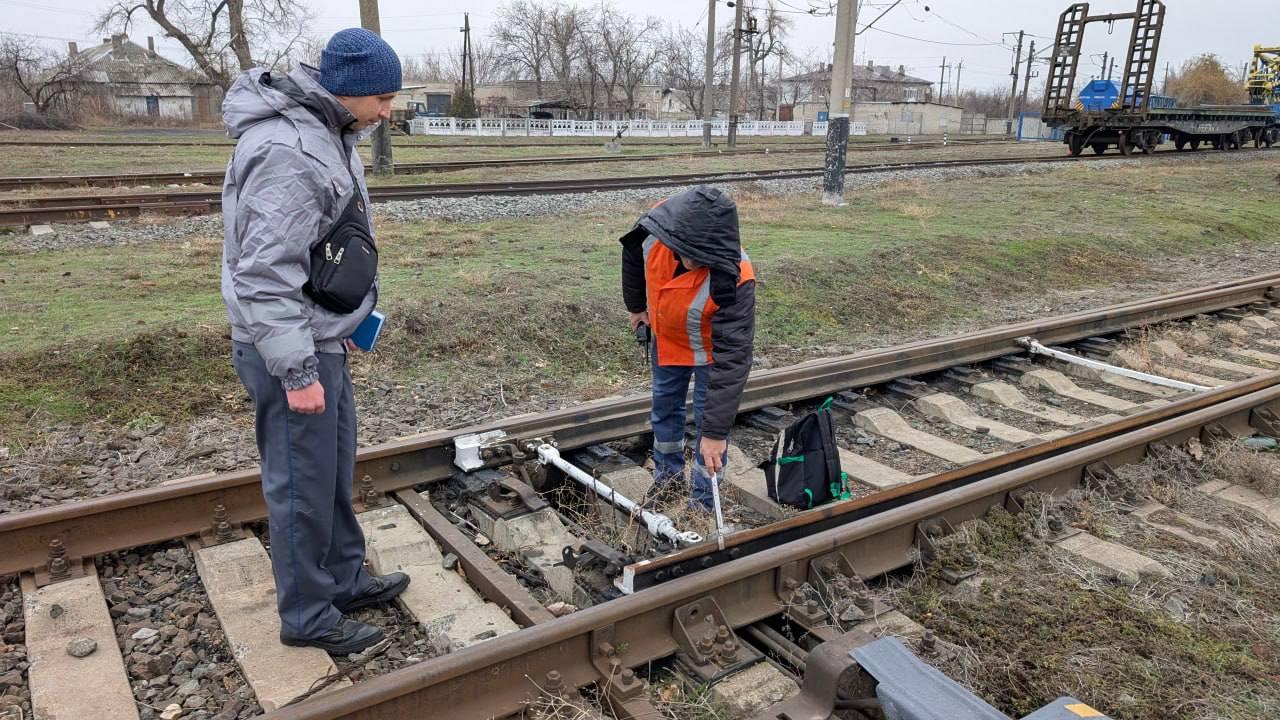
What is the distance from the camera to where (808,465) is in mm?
4105

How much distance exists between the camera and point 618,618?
2988mm

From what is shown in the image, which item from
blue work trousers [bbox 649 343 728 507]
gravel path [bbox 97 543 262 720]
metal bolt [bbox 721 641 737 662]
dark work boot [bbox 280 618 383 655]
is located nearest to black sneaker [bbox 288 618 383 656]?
dark work boot [bbox 280 618 383 655]

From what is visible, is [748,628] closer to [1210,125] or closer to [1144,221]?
[1144,221]

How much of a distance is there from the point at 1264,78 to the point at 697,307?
4497cm


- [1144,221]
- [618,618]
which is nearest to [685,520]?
[618,618]

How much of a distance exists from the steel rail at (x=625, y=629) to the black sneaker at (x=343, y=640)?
0.55 metres

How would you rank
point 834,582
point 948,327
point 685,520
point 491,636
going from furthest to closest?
point 948,327, point 685,520, point 834,582, point 491,636

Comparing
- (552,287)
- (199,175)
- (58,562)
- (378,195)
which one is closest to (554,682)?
(58,562)

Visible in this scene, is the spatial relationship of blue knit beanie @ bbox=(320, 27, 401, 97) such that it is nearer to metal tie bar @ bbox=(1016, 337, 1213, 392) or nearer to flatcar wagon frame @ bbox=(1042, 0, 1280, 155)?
metal tie bar @ bbox=(1016, 337, 1213, 392)

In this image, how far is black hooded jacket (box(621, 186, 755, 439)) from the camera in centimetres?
355

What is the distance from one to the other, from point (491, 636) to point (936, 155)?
2950 centimetres

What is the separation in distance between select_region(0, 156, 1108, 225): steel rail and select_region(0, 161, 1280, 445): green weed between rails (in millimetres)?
1864

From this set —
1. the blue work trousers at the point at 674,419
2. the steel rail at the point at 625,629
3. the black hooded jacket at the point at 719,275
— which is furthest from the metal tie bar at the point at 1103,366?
the black hooded jacket at the point at 719,275

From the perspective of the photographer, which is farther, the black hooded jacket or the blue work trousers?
the blue work trousers
